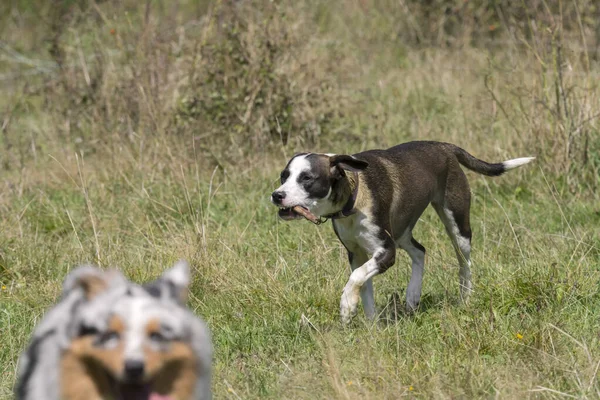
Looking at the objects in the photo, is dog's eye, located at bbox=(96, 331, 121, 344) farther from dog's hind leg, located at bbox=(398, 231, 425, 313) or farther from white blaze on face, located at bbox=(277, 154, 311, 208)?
white blaze on face, located at bbox=(277, 154, 311, 208)

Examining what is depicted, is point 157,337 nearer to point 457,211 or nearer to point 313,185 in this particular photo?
point 313,185

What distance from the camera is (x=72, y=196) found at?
776 centimetres

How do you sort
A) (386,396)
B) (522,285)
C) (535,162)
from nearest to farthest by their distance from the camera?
1. (386,396)
2. (522,285)
3. (535,162)

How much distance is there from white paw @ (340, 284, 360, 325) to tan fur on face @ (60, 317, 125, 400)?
8.77 ft

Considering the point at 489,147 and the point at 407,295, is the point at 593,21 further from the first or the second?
the point at 407,295

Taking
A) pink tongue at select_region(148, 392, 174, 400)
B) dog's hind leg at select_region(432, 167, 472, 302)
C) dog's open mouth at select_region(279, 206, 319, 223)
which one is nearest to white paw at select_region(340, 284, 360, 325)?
dog's open mouth at select_region(279, 206, 319, 223)

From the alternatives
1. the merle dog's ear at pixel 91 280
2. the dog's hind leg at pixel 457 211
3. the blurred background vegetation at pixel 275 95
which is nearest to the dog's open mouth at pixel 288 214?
the dog's hind leg at pixel 457 211

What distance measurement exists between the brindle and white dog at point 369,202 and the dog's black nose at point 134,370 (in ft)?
9.03

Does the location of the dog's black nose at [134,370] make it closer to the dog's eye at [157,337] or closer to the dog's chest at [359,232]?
the dog's eye at [157,337]

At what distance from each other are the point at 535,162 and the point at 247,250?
2.64 m

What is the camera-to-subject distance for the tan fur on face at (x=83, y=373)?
2.28m

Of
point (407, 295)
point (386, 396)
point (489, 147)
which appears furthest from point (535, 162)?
point (386, 396)

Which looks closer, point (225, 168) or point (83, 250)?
point (83, 250)

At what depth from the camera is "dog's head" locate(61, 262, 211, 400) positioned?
7.34 ft
